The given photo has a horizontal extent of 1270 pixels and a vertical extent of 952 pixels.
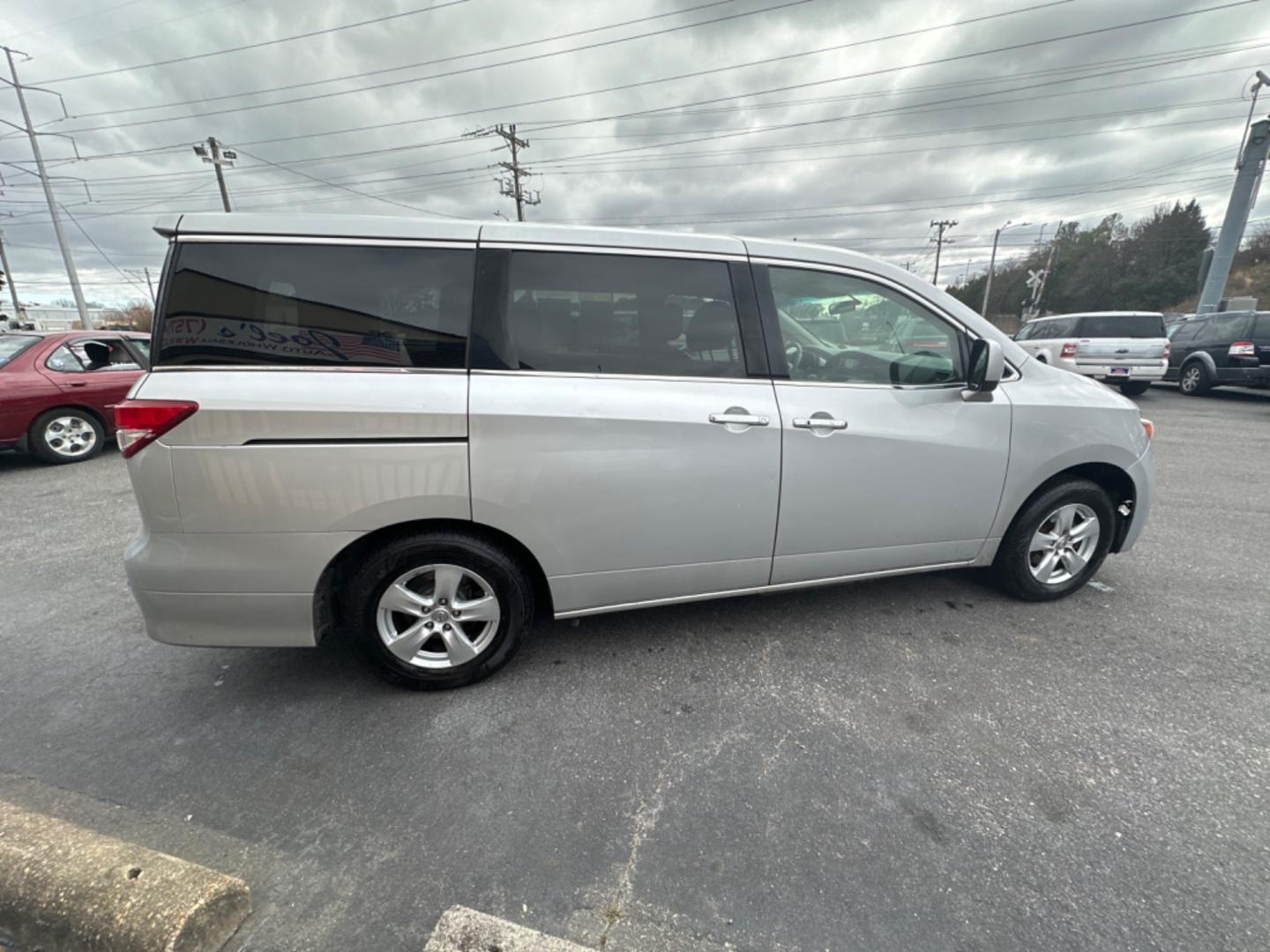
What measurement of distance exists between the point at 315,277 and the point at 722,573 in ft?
6.90

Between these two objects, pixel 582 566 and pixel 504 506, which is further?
pixel 582 566

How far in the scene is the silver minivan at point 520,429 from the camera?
6.86ft

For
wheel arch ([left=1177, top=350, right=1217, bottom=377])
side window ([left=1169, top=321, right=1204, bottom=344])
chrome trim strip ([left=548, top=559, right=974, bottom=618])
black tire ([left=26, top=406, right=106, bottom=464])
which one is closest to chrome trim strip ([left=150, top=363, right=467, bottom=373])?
chrome trim strip ([left=548, top=559, right=974, bottom=618])

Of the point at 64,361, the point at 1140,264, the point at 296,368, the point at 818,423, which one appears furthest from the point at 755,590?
the point at 1140,264

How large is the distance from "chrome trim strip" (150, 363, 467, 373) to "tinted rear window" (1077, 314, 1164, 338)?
14424 mm

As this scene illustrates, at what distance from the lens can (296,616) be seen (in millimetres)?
2275

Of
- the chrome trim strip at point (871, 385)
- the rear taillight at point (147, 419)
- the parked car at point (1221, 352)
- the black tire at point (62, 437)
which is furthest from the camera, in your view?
the parked car at point (1221, 352)

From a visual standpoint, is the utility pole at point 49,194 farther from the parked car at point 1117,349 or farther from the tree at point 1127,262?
the tree at point 1127,262

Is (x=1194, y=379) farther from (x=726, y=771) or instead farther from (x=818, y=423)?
(x=726, y=771)

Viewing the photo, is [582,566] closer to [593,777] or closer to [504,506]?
[504,506]

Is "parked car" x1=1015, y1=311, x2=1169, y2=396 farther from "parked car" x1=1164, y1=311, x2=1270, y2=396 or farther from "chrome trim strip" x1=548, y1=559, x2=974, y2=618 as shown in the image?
"chrome trim strip" x1=548, y1=559, x2=974, y2=618

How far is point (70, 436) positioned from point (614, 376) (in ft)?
25.6

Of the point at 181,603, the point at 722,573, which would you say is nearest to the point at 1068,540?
the point at 722,573

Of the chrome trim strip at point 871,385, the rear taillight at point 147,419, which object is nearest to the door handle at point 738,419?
the chrome trim strip at point 871,385
